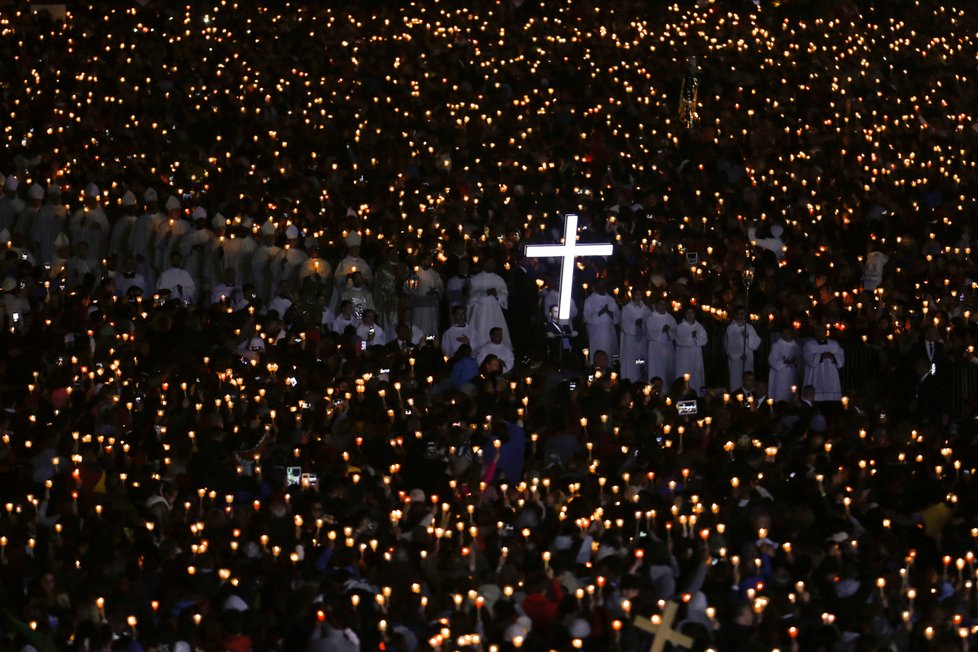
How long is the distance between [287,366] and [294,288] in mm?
3808

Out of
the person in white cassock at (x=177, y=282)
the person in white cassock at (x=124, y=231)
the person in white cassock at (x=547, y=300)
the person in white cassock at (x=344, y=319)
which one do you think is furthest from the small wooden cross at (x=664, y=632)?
the person in white cassock at (x=124, y=231)

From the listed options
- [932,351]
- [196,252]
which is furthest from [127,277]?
[932,351]

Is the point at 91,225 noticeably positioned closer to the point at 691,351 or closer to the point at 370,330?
the point at 370,330

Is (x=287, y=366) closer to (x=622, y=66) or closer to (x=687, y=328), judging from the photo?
(x=687, y=328)

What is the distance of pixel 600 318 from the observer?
73.9ft

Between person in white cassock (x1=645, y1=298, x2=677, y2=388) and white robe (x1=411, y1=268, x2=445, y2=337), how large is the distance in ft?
6.86

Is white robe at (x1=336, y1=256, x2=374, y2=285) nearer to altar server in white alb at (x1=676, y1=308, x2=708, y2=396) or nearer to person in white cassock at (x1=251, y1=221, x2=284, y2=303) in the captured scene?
person in white cassock at (x1=251, y1=221, x2=284, y2=303)

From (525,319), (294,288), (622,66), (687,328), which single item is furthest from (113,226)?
(622,66)

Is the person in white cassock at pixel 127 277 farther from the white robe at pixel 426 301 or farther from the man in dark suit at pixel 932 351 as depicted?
the man in dark suit at pixel 932 351

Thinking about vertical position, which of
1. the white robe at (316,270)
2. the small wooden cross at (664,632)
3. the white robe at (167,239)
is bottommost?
the small wooden cross at (664,632)

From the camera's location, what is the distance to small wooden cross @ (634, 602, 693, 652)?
1300cm

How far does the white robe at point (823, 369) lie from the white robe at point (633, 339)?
185 cm

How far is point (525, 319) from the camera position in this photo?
22.7 m

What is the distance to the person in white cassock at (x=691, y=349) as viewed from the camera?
869 inches
